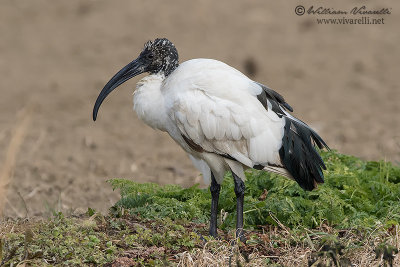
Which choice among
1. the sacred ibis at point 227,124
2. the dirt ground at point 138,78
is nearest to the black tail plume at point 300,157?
the sacred ibis at point 227,124

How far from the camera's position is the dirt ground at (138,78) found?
29.6ft

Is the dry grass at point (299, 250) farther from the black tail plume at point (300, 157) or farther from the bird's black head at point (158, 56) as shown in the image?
the bird's black head at point (158, 56)

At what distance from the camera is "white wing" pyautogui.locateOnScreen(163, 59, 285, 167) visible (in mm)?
5535

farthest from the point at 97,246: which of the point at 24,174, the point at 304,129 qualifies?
the point at 24,174

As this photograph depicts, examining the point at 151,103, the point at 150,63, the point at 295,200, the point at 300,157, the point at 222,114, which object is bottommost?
the point at 295,200

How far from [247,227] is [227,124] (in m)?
0.92

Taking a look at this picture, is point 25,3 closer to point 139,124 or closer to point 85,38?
point 85,38

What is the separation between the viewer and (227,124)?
559 centimetres

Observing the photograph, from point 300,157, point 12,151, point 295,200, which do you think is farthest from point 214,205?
point 12,151

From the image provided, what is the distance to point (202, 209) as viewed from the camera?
6344mm

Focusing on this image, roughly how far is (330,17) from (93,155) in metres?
6.45

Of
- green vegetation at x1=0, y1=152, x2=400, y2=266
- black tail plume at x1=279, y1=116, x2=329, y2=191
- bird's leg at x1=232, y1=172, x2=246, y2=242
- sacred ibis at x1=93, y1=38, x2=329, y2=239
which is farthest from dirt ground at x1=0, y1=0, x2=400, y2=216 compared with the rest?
black tail plume at x1=279, y1=116, x2=329, y2=191

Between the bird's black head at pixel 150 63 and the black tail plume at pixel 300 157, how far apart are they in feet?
3.46

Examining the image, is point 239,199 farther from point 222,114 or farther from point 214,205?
point 222,114
